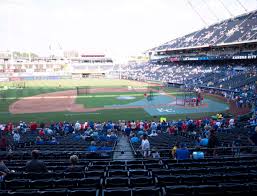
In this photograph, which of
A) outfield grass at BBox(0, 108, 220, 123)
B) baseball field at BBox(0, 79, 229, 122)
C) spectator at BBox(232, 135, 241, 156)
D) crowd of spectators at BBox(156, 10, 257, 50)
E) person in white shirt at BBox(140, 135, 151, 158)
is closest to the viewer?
spectator at BBox(232, 135, 241, 156)

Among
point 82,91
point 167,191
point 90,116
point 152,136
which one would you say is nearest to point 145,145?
point 167,191

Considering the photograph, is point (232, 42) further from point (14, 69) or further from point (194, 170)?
point (14, 69)

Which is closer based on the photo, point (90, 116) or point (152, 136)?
point (152, 136)

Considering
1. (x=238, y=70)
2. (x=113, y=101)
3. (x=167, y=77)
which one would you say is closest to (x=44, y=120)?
(x=113, y=101)

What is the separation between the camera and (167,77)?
7594cm

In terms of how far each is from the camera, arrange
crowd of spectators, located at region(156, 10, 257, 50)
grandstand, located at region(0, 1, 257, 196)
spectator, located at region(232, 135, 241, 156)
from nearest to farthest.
A: grandstand, located at region(0, 1, 257, 196)
spectator, located at region(232, 135, 241, 156)
crowd of spectators, located at region(156, 10, 257, 50)

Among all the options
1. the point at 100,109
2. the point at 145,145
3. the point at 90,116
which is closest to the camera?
the point at 145,145

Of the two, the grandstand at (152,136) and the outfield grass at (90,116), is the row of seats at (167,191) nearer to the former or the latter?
the grandstand at (152,136)

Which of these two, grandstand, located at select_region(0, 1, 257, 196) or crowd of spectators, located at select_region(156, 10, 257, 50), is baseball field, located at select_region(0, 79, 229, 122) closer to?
grandstand, located at select_region(0, 1, 257, 196)

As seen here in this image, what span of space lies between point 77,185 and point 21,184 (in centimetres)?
124

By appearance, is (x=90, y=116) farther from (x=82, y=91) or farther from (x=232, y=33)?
(x=232, y=33)

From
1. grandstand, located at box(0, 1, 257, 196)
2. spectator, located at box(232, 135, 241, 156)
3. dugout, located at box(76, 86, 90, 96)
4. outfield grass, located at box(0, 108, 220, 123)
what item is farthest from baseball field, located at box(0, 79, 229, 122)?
spectator, located at box(232, 135, 241, 156)

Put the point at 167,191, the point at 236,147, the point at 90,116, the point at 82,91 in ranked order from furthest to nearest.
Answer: the point at 82,91, the point at 90,116, the point at 236,147, the point at 167,191

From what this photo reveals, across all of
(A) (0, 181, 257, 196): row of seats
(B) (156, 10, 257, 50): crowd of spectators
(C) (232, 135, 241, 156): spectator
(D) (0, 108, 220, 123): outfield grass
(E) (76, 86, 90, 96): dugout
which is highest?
(B) (156, 10, 257, 50): crowd of spectators
